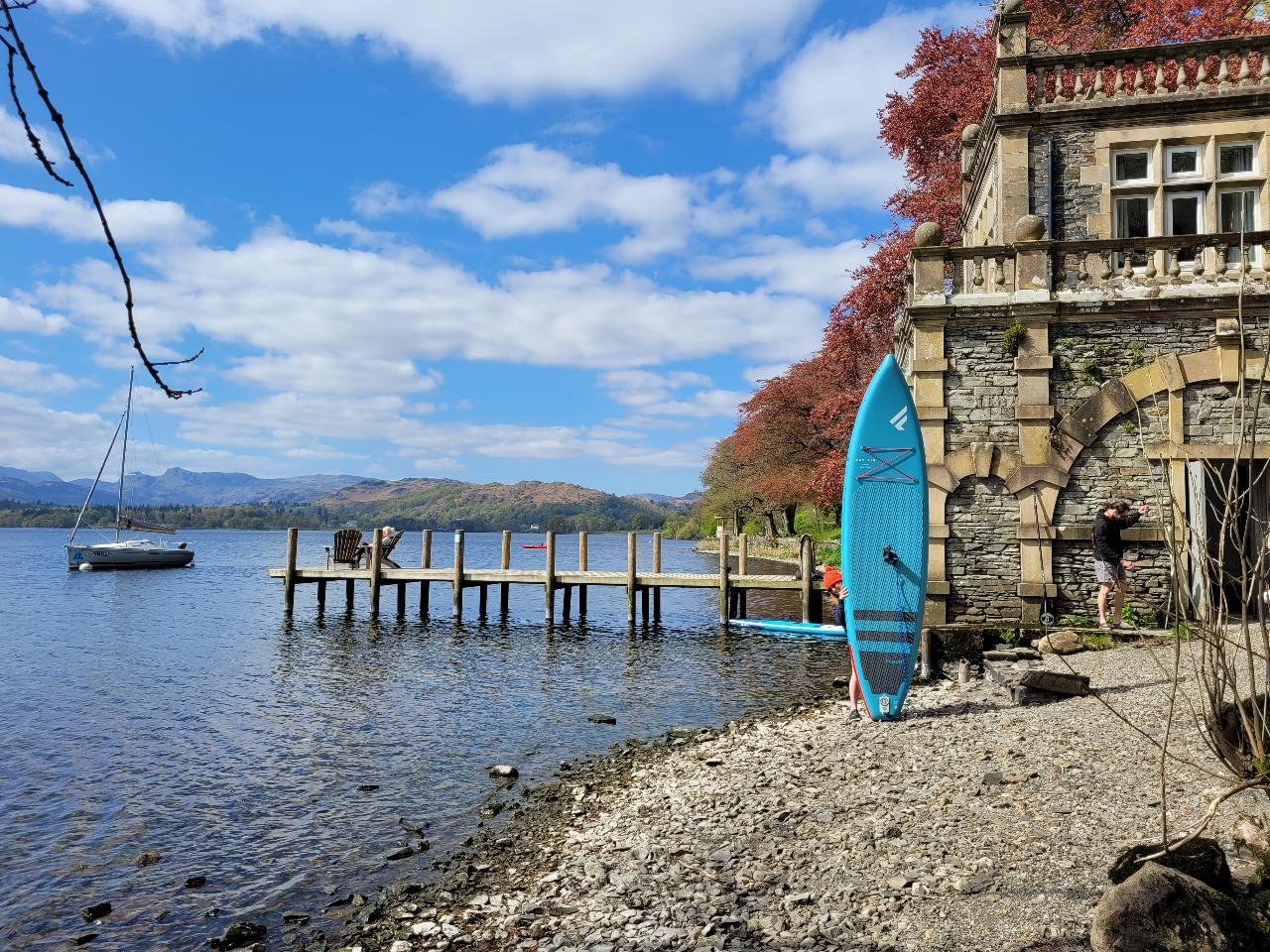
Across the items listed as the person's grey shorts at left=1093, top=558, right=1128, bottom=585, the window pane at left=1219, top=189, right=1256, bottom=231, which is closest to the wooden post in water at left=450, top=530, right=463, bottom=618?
the person's grey shorts at left=1093, top=558, right=1128, bottom=585

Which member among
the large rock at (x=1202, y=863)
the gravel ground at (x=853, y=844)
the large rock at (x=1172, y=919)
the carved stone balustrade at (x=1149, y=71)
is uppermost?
the carved stone balustrade at (x=1149, y=71)

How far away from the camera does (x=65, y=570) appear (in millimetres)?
58781

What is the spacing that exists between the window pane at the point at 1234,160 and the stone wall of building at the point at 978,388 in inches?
184

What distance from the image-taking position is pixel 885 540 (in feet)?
36.0

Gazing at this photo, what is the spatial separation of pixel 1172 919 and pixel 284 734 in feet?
38.6

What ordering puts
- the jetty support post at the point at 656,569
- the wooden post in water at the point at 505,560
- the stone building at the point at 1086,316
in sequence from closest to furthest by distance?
the stone building at the point at 1086,316 < the jetty support post at the point at 656,569 < the wooden post in water at the point at 505,560

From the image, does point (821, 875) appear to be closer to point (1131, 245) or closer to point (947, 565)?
point (947, 565)

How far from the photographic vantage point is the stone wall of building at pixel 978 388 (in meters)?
13.3

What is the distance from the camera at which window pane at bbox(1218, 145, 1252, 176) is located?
13.8m

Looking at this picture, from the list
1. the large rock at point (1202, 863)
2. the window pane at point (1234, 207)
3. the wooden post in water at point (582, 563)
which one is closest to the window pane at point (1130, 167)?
the window pane at point (1234, 207)

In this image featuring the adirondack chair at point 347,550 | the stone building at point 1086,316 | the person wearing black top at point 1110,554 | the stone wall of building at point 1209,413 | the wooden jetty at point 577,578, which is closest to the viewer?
the person wearing black top at point 1110,554

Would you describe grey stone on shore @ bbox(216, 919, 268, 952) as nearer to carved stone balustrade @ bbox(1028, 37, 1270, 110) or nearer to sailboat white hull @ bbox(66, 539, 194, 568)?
carved stone balustrade @ bbox(1028, 37, 1270, 110)

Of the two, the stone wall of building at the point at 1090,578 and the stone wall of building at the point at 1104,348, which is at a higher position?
the stone wall of building at the point at 1104,348

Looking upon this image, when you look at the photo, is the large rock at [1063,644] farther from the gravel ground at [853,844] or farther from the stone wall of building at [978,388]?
the stone wall of building at [978,388]
